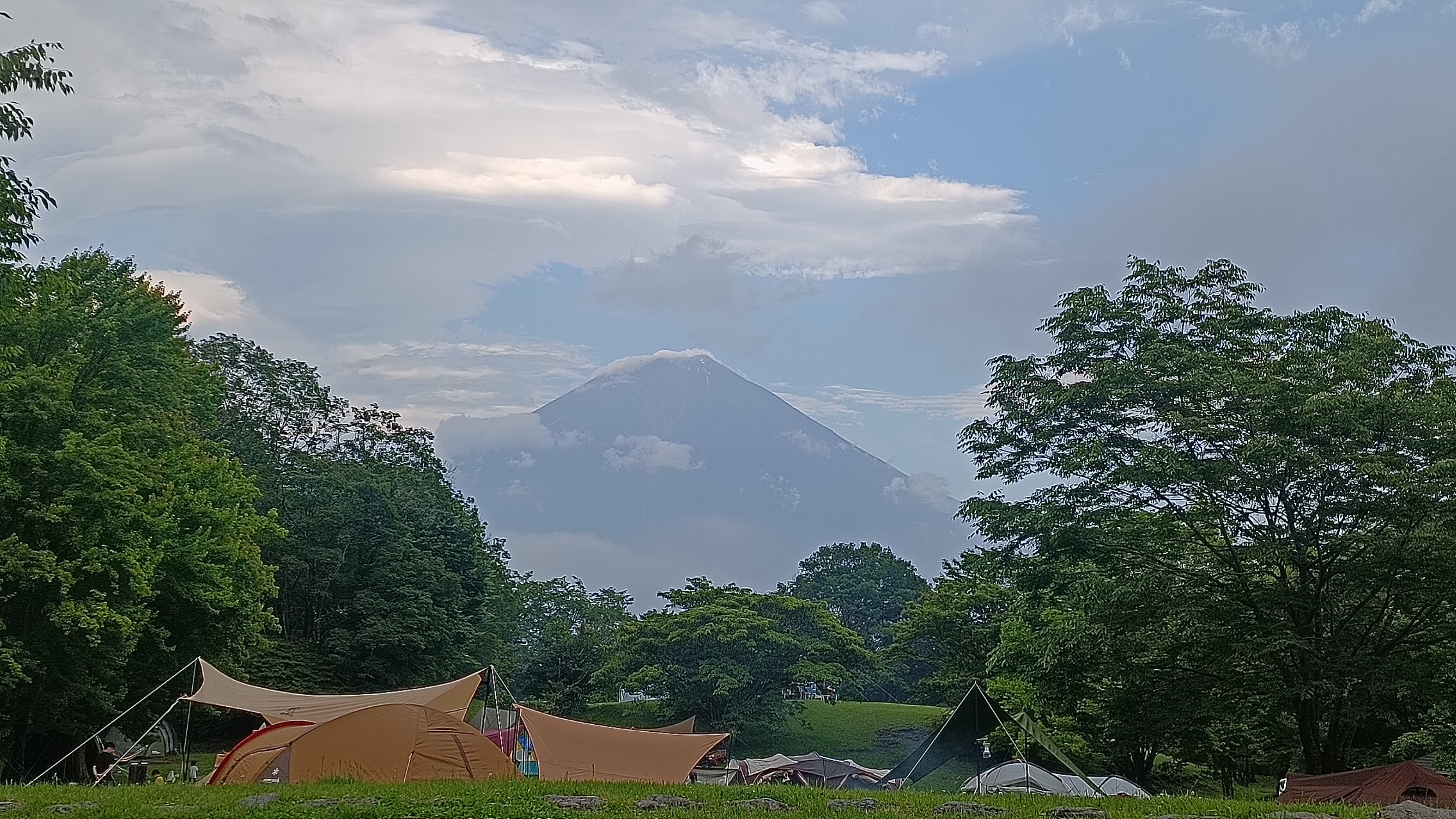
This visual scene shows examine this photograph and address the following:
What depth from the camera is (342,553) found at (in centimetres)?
4512

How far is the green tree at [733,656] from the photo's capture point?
49031mm

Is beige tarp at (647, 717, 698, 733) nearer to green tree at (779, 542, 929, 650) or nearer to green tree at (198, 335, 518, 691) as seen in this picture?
green tree at (198, 335, 518, 691)

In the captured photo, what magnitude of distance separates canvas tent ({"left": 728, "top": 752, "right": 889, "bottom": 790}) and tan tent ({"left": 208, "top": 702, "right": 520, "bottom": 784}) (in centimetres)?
2190

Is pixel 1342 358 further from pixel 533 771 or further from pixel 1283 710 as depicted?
pixel 533 771

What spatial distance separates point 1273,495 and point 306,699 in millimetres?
18127

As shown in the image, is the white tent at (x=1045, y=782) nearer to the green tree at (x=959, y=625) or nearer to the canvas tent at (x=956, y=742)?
the canvas tent at (x=956, y=742)

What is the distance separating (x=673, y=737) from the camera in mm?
19578

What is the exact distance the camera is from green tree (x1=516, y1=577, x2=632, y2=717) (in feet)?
186

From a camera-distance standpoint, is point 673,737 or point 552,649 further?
point 552,649

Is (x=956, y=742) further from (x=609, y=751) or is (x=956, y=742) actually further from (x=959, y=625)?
(x=959, y=625)

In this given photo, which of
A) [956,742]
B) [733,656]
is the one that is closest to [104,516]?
[956,742]

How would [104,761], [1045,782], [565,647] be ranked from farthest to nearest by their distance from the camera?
[565,647] → [104,761] → [1045,782]

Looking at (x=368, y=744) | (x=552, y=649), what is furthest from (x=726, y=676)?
(x=368, y=744)

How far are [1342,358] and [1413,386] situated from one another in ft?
6.43
